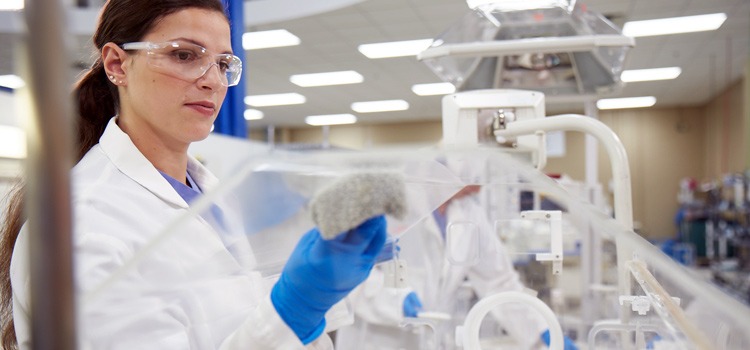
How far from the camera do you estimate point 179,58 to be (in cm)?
102

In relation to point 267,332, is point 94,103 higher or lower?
higher

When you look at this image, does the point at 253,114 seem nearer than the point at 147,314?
No

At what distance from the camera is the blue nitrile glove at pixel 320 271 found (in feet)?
2.26

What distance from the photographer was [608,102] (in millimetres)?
10805

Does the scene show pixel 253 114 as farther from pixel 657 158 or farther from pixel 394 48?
pixel 657 158

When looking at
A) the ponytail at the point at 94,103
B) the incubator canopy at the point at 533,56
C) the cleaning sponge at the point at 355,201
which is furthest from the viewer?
the incubator canopy at the point at 533,56

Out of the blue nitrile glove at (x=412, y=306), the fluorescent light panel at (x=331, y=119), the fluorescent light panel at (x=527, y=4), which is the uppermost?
the fluorescent light panel at (x=331, y=119)

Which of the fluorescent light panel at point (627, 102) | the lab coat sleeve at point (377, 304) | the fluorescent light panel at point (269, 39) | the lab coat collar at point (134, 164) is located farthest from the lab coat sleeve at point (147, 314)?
the fluorescent light panel at point (627, 102)

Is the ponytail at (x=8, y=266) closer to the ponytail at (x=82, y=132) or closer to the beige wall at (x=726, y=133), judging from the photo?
the ponytail at (x=82, y=132)

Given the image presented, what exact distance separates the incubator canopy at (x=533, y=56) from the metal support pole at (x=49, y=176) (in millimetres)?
1590

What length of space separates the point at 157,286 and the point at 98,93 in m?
0.61

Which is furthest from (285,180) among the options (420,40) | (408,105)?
(408,105)

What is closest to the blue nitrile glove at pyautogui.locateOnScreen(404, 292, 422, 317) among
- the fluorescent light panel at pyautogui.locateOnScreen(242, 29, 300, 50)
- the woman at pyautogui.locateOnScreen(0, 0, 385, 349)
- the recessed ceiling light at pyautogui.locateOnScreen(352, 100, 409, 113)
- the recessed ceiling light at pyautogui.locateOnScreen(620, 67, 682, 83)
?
the woman at pyautogui.locateOnScreen(0, 0, 385, 349)

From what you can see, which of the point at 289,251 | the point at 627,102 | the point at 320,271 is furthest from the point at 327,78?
the point at 320,271
